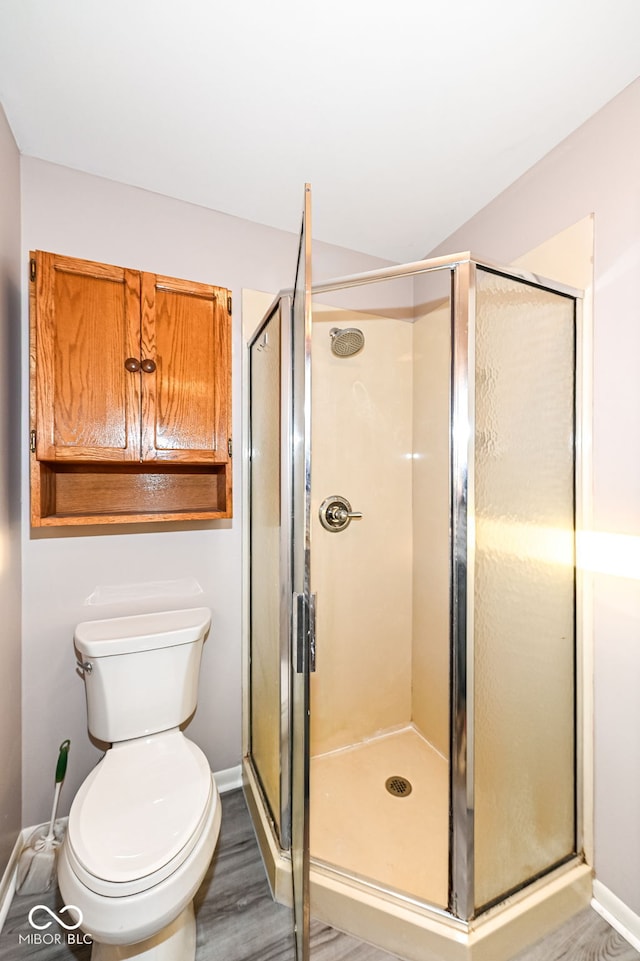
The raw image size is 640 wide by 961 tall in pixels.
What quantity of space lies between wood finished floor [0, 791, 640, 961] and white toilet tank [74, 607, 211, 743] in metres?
0.52

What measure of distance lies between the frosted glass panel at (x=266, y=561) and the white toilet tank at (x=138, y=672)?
0.25 meters

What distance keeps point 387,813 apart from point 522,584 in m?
1.12

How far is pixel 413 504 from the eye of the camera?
2.14 m

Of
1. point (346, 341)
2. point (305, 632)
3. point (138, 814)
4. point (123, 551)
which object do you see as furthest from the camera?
point (346, 341)

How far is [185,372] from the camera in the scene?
1.48 metres

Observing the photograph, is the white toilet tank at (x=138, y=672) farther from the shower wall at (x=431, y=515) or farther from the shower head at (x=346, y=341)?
the shower head at (x=346, y=341)

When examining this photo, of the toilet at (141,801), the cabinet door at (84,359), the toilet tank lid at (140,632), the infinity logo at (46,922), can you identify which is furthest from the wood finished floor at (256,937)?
the cabinet door at (84,359)

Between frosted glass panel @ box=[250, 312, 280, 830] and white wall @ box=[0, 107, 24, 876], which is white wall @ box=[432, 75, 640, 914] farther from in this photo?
white wall @ box=[0, 107, 24, 876]

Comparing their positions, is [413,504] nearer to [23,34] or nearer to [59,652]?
[59,652]

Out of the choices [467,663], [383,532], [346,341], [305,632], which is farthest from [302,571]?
[346,341]

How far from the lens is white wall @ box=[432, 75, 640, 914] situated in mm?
1194

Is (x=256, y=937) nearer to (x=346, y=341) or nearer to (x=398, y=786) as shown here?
(x=398, y=786)

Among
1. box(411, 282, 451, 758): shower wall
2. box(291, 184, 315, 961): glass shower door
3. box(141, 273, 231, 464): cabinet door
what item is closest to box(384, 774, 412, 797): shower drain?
box(411, 282, 451, 758): shower wall

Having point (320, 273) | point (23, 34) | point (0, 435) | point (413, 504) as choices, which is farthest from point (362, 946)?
point (23, 34)
